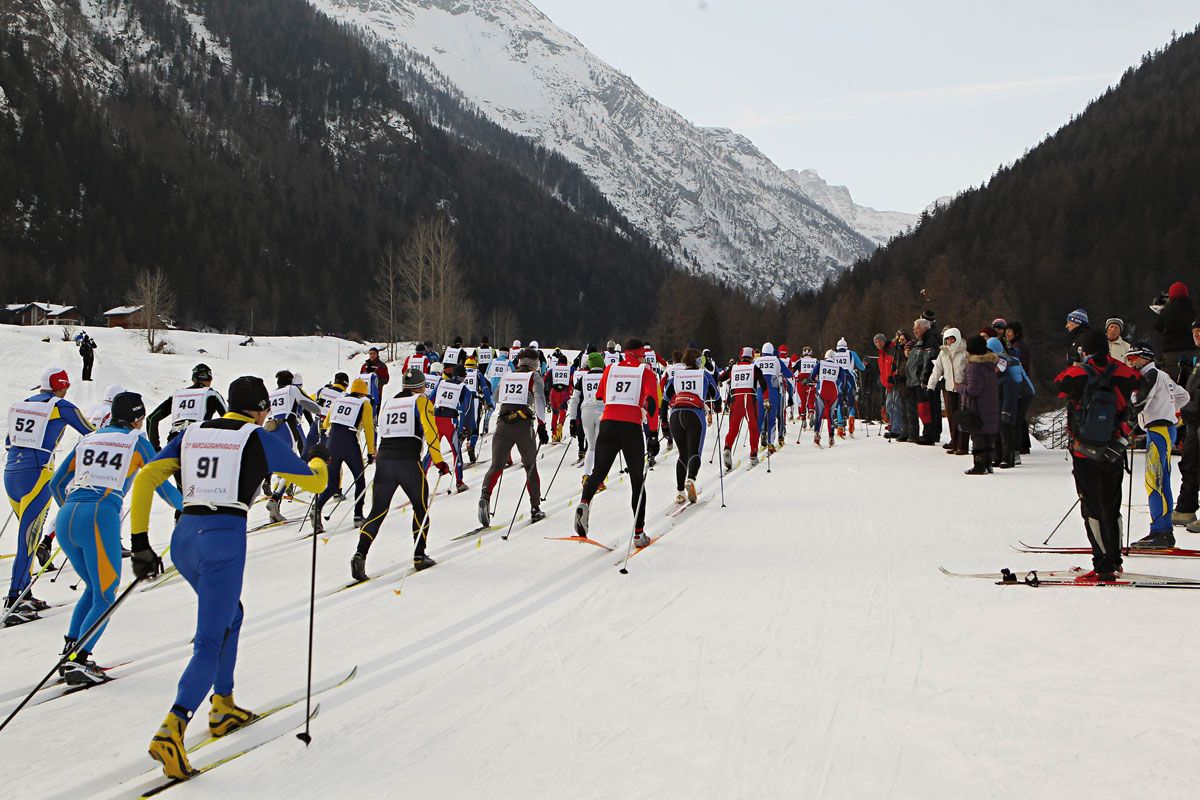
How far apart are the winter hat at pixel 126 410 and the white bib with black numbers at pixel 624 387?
4.84 metres

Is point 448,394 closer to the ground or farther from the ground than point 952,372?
closer to the ground

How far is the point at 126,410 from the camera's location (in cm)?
668

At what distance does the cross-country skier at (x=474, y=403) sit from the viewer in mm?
16798

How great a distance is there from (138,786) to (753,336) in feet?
337

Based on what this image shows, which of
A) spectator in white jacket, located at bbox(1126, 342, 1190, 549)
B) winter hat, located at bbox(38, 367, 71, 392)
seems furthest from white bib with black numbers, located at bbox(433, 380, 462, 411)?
spectator in white jacket, located at bbox(1126, 342, 1190, 549)

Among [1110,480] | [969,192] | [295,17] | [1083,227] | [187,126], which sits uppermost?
[295,17]

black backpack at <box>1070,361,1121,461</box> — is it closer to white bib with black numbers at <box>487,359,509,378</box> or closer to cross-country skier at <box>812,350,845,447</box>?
cross-country skier at <box>812,350,845,447</box>

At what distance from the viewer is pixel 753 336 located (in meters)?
104

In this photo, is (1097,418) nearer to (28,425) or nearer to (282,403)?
(28,425)

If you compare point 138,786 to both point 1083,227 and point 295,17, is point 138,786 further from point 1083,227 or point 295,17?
point 295,17

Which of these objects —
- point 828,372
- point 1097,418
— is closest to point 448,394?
point 828,372

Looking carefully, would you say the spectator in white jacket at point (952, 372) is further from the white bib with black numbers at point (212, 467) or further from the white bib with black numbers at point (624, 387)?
the white bib with black numbers at point (212, 467)

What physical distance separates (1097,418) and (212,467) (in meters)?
6.63

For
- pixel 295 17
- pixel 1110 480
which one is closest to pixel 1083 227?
pixel 1110 480
